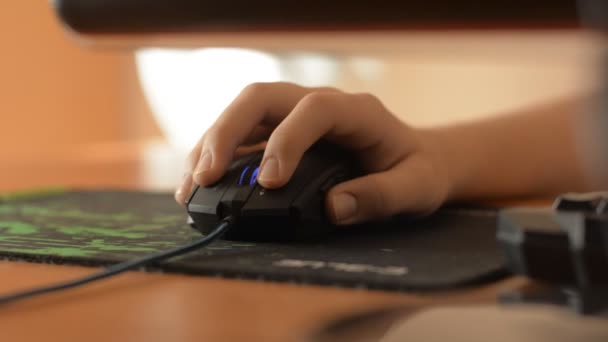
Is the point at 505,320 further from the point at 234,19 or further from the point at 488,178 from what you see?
the point at 488,178

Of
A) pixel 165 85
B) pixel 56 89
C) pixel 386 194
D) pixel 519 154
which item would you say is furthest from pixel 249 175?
pixel 56 89

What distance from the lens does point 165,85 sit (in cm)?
270

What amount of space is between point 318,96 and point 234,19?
0.16 metres

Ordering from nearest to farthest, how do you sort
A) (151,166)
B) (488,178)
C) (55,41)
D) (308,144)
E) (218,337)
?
(218,337)
(308,144)
(488,178)
(151,166)
(55,41)

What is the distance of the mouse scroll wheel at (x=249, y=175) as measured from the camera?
0.51 m

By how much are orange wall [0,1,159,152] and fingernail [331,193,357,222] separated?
1.83 meters

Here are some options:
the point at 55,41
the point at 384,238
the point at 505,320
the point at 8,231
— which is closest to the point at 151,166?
the point at 8,231

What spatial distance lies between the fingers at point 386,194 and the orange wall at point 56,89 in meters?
1.77

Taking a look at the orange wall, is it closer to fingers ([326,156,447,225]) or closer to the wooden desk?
fingers ([326,156,447,225])

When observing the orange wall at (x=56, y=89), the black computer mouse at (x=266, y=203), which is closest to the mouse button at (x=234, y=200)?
the black computer mouse at (x=266, y=203)

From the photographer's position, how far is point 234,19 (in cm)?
38

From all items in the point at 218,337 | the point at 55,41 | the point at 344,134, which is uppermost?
the point at 55,41

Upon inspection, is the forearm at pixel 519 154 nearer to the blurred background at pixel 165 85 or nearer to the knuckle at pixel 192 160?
the blurred background at pixel 165 85

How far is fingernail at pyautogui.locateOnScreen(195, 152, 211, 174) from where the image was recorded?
53cm
